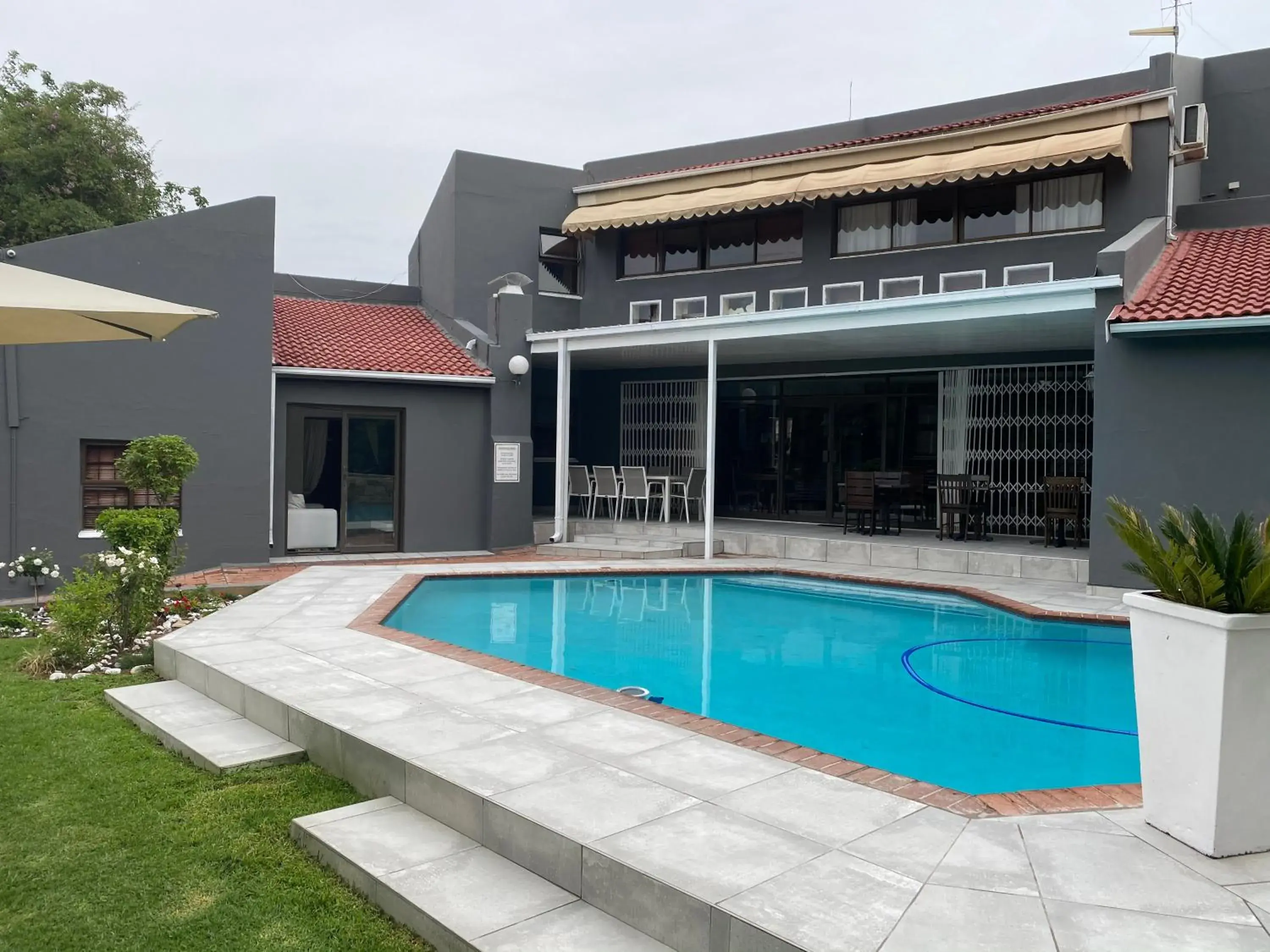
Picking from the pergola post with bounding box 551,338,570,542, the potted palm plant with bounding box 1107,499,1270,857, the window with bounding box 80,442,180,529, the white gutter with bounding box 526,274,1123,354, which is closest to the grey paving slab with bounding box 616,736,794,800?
the potted palm plant with bounding box 1107,499,1270,857

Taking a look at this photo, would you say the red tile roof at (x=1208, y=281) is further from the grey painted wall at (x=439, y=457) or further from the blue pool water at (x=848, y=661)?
the grey painted wall at (x=439, y=457)

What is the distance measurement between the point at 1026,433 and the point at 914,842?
11.9m

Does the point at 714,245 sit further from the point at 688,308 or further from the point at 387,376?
the point at 387,376

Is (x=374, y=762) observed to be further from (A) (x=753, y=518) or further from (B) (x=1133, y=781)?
(A) (x=753, y=518)

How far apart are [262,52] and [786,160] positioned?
10.8 m

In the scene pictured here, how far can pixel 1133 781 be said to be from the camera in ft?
17.6

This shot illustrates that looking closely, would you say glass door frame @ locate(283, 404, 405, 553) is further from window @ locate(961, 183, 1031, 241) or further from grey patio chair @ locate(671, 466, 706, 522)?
window @ locate(961, 183, 1031, 241)

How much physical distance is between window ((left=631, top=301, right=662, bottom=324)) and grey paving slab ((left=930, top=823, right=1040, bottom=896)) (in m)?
14.0

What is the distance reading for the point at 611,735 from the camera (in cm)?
510

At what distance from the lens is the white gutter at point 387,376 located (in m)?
13.5

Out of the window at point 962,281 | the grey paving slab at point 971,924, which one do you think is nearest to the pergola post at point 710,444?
the window at point 962,281

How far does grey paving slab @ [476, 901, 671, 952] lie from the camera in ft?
10.4

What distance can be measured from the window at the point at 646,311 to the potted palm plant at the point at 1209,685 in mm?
13840

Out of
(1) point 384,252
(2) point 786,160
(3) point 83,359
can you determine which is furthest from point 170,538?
(1) point 384,252
